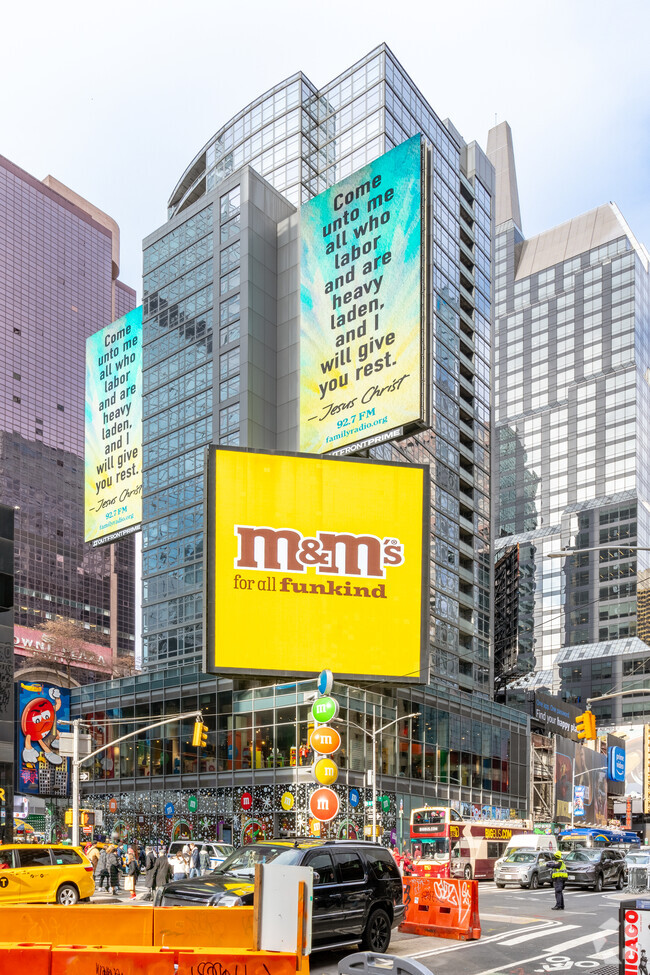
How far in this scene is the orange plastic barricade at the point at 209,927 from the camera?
14.0 metres

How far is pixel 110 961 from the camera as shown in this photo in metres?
10.5

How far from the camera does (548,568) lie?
17188 centimetres

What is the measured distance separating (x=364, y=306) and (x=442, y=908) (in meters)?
41.4

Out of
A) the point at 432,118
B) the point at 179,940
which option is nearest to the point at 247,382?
the point at 432,118

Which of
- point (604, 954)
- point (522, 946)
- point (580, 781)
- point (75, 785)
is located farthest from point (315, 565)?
point (580, 781)

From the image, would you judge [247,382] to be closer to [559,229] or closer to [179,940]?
[179,940]

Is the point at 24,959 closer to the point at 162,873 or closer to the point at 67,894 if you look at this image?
the point at 67,894

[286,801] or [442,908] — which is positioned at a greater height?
[442,908]

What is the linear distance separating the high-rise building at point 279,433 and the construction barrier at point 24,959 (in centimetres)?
4705

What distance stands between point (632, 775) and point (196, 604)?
84.6 m

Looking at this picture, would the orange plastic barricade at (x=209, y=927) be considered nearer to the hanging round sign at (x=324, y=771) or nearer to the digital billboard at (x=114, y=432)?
the hanging round sign at (x=324, y=771)

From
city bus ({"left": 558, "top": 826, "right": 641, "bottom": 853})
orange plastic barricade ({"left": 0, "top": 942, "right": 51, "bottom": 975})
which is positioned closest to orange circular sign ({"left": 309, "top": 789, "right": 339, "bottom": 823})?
orange plastic barricade ({"left": 0, "top": 942, "right": 51, "bottom": 975})

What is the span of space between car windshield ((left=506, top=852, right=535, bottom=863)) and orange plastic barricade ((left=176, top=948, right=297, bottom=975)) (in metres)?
33.4

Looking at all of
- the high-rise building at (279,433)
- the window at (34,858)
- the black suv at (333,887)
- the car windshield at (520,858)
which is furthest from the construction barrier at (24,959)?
the high-rise building at (279,433)
